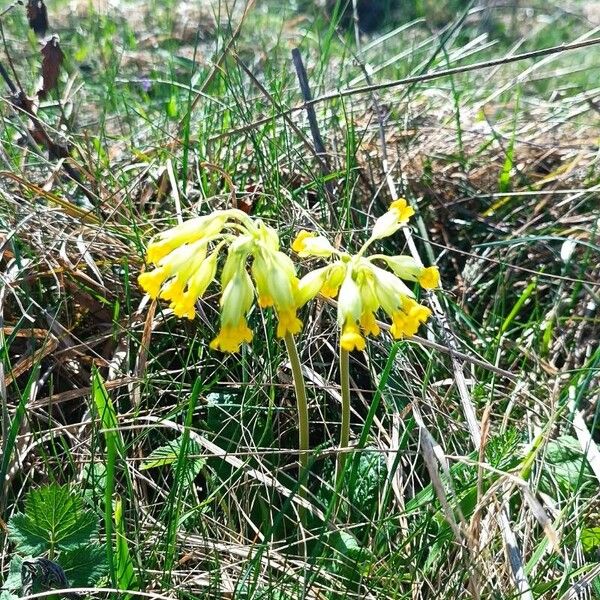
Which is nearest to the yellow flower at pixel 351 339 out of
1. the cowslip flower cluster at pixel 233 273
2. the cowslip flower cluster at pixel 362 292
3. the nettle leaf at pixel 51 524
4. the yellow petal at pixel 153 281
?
the cowslip flower cluster at pixel 362 292

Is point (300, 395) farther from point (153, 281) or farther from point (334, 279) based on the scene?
point (153, 281)

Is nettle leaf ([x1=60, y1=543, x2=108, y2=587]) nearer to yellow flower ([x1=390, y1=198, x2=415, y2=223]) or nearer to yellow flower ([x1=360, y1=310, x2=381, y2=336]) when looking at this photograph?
yellow flower ([x1=360, y1=310, x2=381, y2=336])

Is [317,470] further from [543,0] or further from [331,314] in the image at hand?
[543,0]

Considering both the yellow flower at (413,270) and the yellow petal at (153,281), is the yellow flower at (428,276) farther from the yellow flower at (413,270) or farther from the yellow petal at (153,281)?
the yellow petal at (153,281)

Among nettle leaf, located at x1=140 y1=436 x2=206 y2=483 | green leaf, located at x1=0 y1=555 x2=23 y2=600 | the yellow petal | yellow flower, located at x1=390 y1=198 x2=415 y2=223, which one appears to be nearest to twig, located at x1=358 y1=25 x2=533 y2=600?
yellow flower, located at x1=390 y1=198 x2=415 y2=223

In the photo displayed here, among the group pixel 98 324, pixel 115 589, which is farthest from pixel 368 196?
pixel 115 589

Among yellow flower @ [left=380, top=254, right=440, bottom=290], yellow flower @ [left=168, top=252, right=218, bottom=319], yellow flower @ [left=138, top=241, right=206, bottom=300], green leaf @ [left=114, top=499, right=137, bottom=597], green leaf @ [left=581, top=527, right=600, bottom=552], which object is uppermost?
yellow flower @ [left=138, top=241, right=206, bottom=300]
